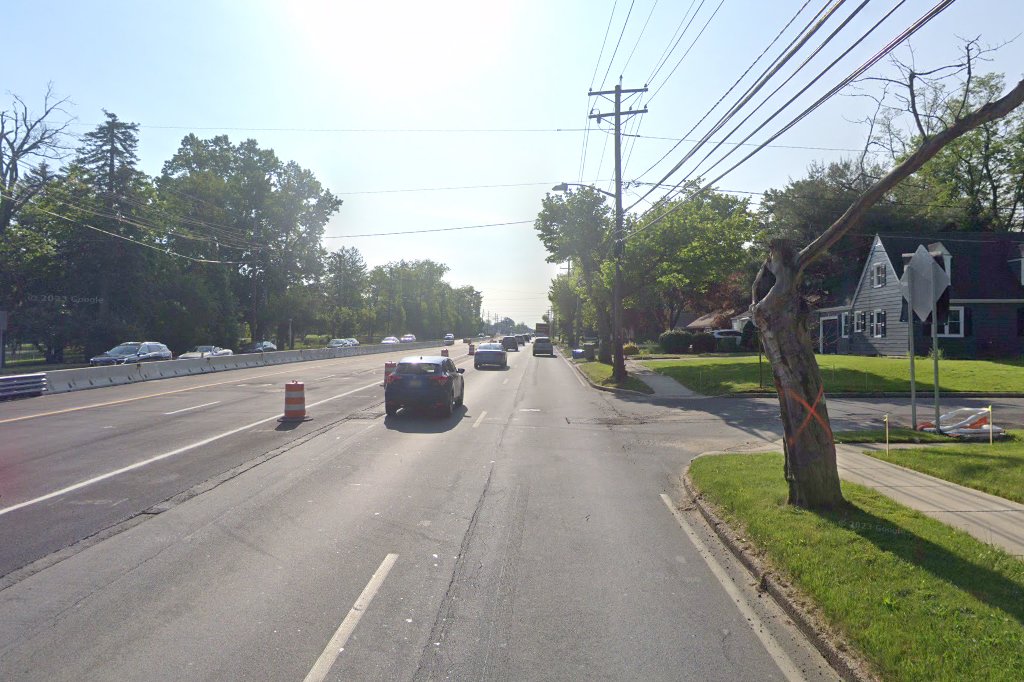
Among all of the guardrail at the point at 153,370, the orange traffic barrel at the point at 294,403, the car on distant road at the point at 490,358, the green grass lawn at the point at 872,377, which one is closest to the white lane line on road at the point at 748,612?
the orange traffic barrel at the point at 294,403

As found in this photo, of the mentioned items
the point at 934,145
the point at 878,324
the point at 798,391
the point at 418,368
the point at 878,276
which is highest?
the point at 878,276

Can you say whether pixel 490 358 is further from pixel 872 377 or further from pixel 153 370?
pixel 872 377

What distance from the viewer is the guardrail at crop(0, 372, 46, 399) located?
2191 centimetres

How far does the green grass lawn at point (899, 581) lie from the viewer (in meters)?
4.32

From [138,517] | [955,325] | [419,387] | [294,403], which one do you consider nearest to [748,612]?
[138,517]

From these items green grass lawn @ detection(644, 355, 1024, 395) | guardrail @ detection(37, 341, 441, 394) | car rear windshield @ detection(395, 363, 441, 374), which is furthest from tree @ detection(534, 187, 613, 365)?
car rear windshield @ detection(395, 363, 441, 374)

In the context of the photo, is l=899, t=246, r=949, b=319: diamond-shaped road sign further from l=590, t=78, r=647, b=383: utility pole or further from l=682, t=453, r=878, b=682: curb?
l=590, t=78, r=647, b=383: utility pole

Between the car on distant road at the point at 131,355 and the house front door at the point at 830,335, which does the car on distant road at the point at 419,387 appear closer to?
the car on distant road at the point at 131,355

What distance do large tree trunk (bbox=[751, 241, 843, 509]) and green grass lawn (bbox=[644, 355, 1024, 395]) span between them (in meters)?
16.4

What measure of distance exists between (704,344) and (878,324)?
46.0 ft

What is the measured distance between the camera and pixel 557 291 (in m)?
98.2

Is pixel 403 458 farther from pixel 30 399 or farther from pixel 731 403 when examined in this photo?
pixel 30 399

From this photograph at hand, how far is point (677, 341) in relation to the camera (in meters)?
53.2

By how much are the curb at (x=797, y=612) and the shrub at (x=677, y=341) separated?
4591 cm
